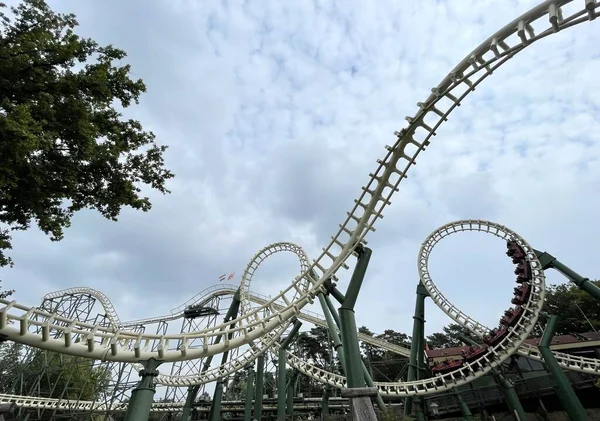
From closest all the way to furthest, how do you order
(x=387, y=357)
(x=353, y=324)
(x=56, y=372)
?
(x=353, y=324) < (x=56, y=372) < (x=387, y=357)

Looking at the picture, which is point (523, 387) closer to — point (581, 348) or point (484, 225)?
point (581, 348)

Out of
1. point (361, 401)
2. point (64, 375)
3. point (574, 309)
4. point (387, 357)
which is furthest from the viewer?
point (387, 357)

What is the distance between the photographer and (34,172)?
22.7 ft

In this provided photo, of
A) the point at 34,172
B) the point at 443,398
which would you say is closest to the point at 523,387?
the point at 443,398

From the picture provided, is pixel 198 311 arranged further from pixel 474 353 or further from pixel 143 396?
pixel 143 396

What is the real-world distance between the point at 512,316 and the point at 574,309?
25.8m

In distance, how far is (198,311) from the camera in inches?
950

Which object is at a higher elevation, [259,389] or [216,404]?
[259,389]

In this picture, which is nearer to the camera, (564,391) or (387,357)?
(564,391)

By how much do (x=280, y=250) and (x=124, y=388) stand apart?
13737 mm

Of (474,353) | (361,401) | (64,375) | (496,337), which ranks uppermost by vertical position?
(64,375)

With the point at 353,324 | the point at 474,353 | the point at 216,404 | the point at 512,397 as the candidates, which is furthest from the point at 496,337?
the point at 216,404

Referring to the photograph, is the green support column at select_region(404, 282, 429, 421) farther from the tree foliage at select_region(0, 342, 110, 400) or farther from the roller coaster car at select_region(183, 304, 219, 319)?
the tree foliage at select_region(0, 342, 110, 400)

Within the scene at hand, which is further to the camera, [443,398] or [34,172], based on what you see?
[443,398]
